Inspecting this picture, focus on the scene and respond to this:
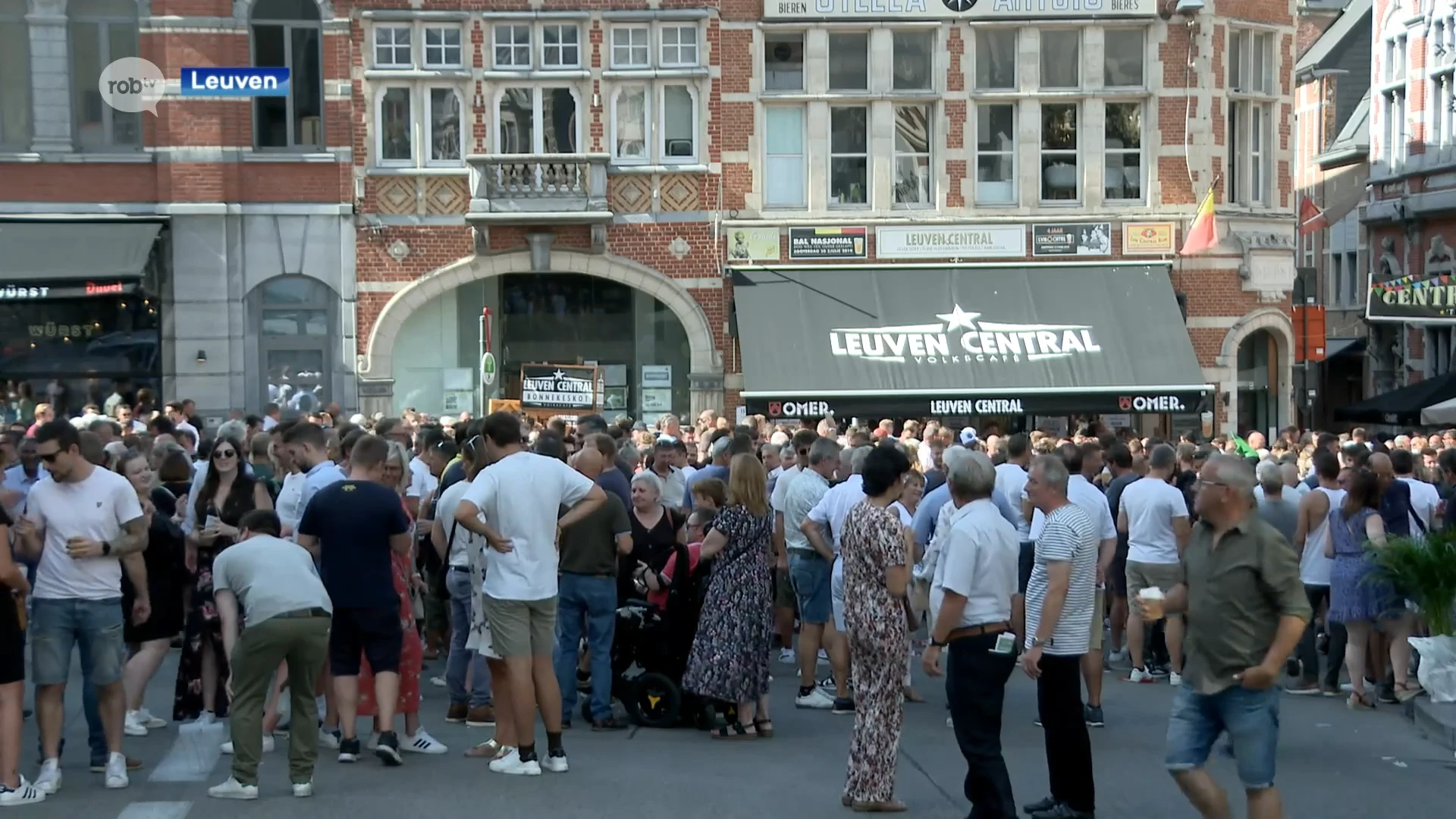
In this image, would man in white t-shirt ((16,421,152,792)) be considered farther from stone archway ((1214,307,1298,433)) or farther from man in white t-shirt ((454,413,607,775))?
stone archway ((1214,307,1298,433))

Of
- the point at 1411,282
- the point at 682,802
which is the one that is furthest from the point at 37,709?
the point at 1411,282

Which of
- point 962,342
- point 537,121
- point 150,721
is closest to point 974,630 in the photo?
point 150,721

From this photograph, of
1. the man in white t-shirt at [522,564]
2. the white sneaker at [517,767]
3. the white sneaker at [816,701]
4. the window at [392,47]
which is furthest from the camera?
the window at [392,47]

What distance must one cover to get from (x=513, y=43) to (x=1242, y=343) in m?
12.2

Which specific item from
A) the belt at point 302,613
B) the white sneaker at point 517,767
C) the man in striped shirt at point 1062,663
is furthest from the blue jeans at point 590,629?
the man in striped shirt at point 1062,663

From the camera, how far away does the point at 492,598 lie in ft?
29.7

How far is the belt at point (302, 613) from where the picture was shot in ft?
27.5

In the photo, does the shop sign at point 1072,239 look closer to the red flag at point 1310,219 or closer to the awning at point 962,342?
the awning at point 962,342

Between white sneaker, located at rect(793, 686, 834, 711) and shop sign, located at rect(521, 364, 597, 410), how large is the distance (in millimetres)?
12765

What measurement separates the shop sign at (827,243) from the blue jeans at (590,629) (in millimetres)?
15762

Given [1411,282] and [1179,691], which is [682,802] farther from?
[1411,282]

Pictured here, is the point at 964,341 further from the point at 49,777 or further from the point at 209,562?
the point at 49,777

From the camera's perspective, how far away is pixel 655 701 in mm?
10781

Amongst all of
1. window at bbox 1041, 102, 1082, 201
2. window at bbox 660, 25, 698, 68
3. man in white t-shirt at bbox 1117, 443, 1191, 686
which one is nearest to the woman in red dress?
man in white t-shirt at bbox 1117, 443, 1191, 686
